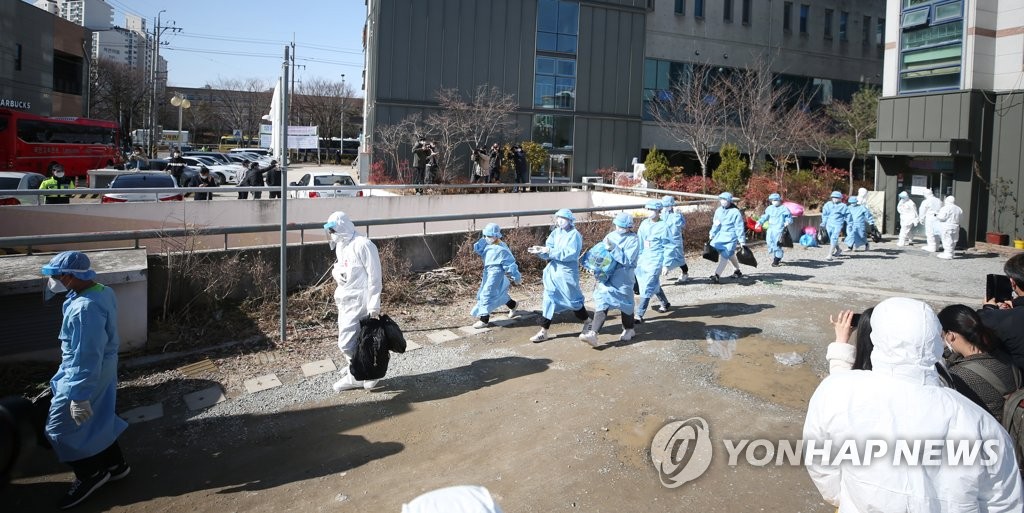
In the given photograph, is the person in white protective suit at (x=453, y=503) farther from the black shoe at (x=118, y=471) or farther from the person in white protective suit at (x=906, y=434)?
the black shoe at (x=118, y=471)

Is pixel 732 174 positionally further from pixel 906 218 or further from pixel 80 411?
pixel 80 411

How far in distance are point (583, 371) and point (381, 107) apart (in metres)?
26.5

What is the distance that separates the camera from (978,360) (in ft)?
12.5

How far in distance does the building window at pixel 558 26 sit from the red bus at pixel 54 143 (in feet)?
75.9

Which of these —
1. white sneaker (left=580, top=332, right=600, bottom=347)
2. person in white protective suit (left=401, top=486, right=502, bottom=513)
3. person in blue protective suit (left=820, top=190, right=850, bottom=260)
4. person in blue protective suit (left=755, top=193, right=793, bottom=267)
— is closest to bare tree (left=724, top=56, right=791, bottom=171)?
person in blue protective suit (left=820, top=190, right=850, bottom=260)

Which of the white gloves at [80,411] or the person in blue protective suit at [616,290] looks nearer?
the white gloves at [80,411]

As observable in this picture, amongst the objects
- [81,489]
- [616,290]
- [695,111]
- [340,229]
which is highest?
[695,111]

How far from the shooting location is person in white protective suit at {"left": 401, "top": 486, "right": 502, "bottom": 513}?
1.82 metres

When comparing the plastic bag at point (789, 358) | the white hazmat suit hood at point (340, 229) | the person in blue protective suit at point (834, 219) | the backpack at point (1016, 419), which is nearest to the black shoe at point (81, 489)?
the white hazmat suit hood at point (340, 229)

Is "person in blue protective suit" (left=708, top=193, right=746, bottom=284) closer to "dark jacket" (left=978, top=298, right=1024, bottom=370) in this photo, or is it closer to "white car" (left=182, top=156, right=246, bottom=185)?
"dark jacket" (left=978, top=298, right=1024, bottom=370)

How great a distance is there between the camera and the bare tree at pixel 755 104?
99.0 ft

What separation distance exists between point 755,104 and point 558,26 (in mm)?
10780

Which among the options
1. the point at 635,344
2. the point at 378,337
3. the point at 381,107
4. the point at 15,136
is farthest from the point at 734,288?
the point at 15,136

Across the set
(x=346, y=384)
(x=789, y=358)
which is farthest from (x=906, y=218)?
(x=346, y=384)
